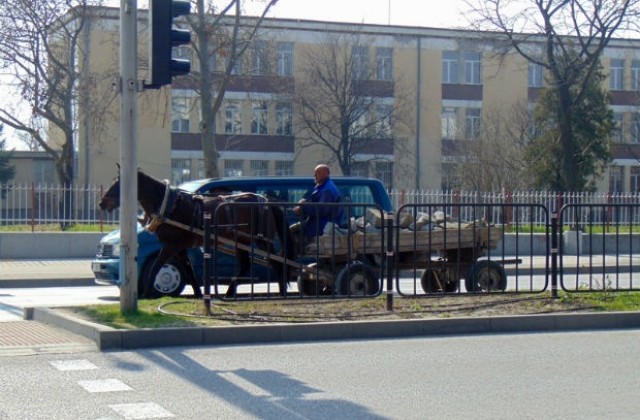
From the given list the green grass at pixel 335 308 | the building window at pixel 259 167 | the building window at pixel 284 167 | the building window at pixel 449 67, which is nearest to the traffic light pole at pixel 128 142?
the green grass at pixel 335 308

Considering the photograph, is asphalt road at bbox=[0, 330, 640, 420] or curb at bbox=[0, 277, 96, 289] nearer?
asphalt road at bbox=[0, 330, 640, 420]

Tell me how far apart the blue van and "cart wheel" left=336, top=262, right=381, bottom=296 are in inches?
38.0

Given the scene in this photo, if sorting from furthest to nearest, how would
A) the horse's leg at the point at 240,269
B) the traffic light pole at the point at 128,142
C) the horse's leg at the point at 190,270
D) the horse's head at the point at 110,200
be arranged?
the horse's leg at the point at 190,270
the horse's head at the point at 110,200
the horse's leg at the point at 240,269
the traffic light pole at the point at 128,142

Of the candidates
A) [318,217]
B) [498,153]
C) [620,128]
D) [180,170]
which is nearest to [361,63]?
[498,153]

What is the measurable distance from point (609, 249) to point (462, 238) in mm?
5389

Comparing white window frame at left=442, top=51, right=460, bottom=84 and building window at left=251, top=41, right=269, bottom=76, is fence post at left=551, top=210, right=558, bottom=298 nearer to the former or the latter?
building window at left=251, top=41, right=269, bottom=76

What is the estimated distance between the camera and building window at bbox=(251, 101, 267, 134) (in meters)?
52.0

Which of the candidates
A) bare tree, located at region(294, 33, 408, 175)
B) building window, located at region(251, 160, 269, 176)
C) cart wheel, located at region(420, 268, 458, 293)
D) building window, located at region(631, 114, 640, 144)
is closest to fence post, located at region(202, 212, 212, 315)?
cart wheel, located at region(420, 268, 458, 293)

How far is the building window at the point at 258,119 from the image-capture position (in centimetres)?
5203

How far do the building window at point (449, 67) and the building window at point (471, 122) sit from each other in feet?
6.65

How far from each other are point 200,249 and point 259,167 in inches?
1519

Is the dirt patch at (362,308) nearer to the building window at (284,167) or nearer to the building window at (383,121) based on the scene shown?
the building window at (383,121)

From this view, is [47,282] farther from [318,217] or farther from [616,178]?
[616,178]

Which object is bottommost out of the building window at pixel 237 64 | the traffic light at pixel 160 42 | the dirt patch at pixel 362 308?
the dirt patch at pixel 362 308
